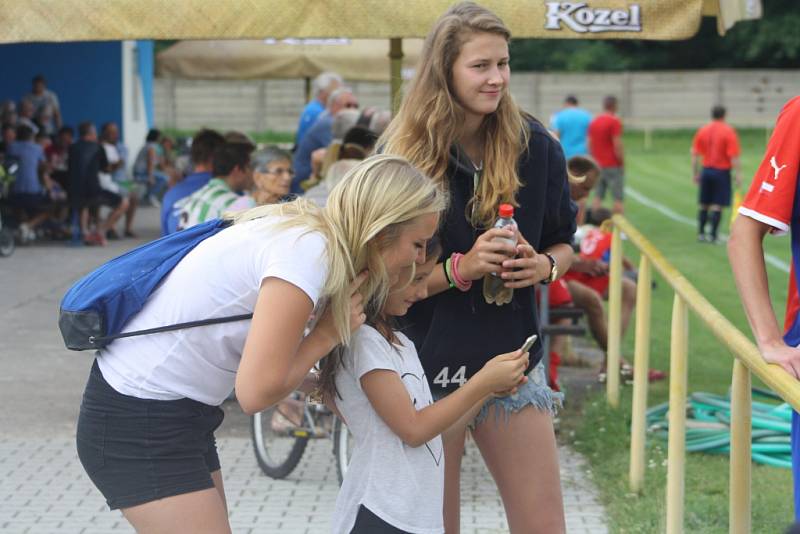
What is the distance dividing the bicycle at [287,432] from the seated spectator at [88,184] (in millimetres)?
9983

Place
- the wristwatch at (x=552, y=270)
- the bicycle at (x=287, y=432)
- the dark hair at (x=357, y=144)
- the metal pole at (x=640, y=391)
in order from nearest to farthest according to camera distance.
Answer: the wristwatch at (x=552, y=270) → the metal pole at (x=640, y=391) → the bicycle at (x=287, y=432) → the dark hair at (x=357, y=144)

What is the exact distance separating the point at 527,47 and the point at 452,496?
50.5m

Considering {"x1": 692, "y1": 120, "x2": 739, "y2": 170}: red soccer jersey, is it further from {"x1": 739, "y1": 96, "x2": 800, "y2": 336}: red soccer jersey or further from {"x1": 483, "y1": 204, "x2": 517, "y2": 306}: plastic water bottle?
{"x1": 739, "y1": 96, "x2": 800, "y2": 336}: red soccer jersey

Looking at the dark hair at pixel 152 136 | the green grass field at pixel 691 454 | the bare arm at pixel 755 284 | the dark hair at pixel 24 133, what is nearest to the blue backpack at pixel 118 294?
the bare arm at pixel 755 284

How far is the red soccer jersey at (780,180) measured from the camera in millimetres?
2932

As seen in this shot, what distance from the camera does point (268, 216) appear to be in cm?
289

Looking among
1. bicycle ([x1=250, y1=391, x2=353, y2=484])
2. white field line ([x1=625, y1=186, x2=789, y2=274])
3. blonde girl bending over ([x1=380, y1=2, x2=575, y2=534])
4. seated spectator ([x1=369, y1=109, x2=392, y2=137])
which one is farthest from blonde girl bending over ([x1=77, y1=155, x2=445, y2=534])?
white field line ([x1=625, y1=186, x2=789, y2=274])

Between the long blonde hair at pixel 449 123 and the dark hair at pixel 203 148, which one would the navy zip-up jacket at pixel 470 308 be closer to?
the long blonde hair at pixel 449 123

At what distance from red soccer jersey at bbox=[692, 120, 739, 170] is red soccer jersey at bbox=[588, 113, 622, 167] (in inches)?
53.8

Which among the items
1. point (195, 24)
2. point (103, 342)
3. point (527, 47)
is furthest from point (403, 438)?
point (527, 47)

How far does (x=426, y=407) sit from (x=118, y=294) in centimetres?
78

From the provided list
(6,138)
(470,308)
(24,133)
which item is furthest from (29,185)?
(470,308)

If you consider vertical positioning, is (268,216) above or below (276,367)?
above

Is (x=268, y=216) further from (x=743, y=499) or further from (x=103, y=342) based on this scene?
(x=743, y=499)
